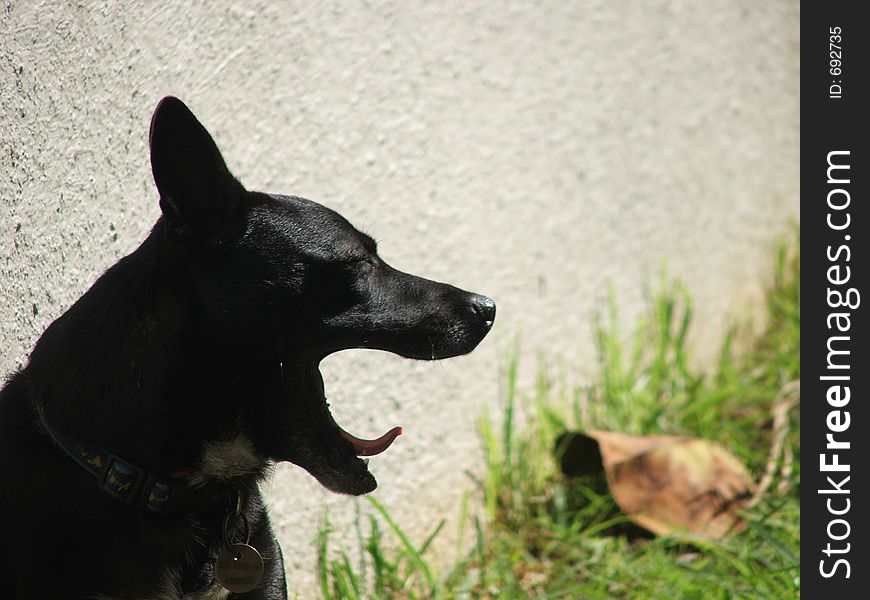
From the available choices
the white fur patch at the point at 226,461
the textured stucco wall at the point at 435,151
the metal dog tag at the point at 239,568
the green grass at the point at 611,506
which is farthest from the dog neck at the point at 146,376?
the green grass at the point at 611,506

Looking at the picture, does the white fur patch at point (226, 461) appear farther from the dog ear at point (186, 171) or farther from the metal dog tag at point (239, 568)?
the dog ear at point (186, 171)

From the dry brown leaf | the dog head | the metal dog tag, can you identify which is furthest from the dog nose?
the dry brown leaf

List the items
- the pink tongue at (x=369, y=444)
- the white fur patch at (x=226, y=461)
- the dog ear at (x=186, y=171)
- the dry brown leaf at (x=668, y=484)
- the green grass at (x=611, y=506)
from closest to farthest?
the dog ear at (x=186, y=171) < the white fur patch at (x=226, y=461) < the pink tongue at (x=369, y=444) < the green grass at (x=611, y=506) < the dry brown leaf at (x=668, y=484)

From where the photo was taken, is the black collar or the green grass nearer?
the black collar

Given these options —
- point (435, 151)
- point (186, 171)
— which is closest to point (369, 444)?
point (186, 171)

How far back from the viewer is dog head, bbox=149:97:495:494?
5.88 feet

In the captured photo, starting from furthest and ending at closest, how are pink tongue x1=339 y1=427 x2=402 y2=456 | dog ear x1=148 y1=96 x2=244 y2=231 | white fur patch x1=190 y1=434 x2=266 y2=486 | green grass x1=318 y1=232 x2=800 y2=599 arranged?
1. green grass x1=318 y1=232 x2=800 y2=599
2. pink tongue x1=339 y1=427 x2=402 y2=456
3. white fur patch x1=190 y1=434 x2=266 y2=486
4. dog ear x1=148 y1=96 x2=244 y2=231

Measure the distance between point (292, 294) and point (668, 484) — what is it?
1.72 m

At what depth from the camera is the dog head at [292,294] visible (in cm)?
179

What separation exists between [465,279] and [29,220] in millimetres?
1324

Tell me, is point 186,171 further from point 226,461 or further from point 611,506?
point 611,506

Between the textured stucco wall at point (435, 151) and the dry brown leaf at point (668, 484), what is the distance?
1.29 feet

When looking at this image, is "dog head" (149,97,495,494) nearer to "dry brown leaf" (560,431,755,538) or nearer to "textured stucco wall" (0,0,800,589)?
"textured stucco wall" (0,0,800,589)
